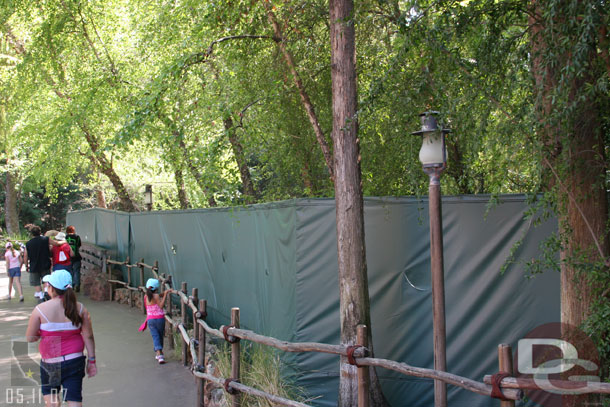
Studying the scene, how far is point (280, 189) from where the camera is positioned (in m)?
11.4

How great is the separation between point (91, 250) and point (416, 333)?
1474 centimetres

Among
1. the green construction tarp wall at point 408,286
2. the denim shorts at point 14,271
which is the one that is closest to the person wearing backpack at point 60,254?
the denim shorts at point 14,271

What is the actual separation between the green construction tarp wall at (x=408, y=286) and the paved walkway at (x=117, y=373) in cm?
152

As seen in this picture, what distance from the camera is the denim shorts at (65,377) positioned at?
5.80 meters

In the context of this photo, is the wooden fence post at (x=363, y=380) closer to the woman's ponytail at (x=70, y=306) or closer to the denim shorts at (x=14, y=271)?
the woman's ponytail at (x=70, y=306)

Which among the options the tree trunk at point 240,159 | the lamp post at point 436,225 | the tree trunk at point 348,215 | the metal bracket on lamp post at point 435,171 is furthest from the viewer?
the tree trunk at point 240,159

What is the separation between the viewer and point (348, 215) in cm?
670

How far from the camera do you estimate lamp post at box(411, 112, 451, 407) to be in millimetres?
5790

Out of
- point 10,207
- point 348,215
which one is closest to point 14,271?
point 348,215

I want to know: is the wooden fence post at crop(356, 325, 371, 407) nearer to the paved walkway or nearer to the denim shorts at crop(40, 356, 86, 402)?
the denim shorts at crop(40, 356, 86, 402)

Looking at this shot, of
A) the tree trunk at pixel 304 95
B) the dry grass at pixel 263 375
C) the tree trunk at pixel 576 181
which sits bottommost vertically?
the dry grass at pixel 263 375

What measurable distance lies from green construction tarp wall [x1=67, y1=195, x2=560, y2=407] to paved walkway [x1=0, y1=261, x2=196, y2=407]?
60.0 inches

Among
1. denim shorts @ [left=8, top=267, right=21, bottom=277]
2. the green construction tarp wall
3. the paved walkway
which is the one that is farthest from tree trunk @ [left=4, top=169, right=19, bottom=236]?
the green construction tarp wall

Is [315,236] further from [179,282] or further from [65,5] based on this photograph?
[65,5]
